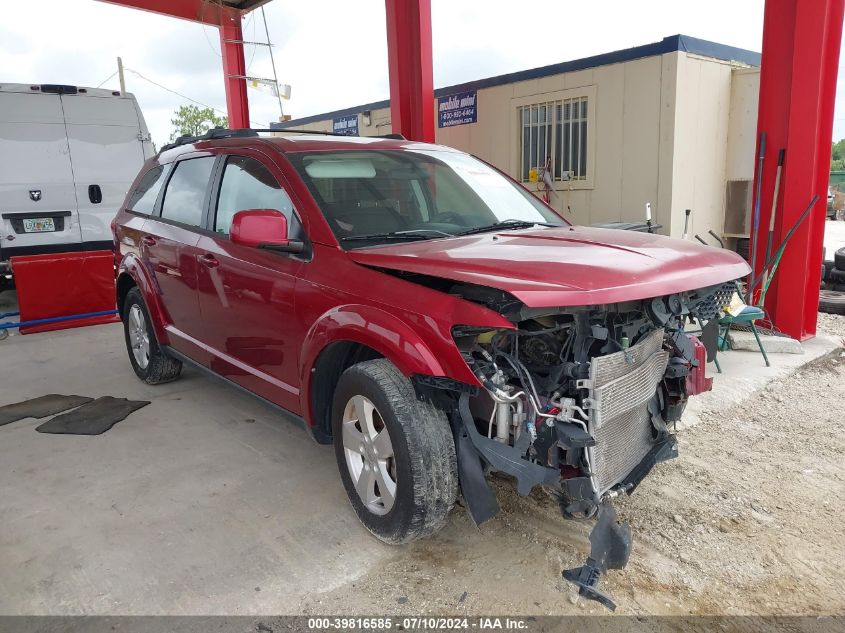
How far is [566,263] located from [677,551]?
1.38 m

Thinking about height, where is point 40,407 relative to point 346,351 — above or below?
below

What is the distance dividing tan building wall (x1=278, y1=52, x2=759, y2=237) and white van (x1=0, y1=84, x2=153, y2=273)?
213 inches

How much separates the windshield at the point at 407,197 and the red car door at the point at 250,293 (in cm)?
23

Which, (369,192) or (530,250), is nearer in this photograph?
(530,250)

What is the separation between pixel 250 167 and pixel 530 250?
70.7 inches

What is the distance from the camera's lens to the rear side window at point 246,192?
10.8 feet

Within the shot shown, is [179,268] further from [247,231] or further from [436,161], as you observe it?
[436,161]

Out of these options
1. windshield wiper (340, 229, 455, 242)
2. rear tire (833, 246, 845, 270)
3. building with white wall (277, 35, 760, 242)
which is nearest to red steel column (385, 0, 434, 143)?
building with white wall (277, 35, 760, 242)

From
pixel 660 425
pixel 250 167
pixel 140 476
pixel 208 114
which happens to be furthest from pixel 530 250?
pixel 208 114

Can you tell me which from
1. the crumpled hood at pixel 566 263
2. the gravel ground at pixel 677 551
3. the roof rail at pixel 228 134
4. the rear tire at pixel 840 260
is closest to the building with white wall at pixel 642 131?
the rear tire at pixel 840 260

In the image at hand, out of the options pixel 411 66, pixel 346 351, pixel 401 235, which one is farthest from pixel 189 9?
pixel 346 351

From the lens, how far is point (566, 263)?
2344 mm

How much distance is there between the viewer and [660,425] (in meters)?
2.96

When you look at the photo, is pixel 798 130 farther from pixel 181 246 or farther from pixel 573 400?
pixel 181 246
